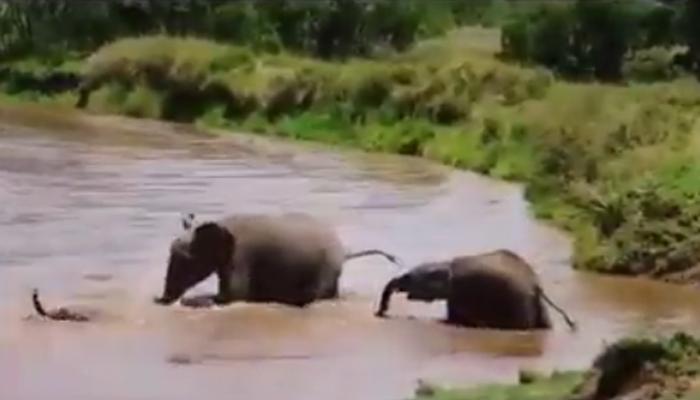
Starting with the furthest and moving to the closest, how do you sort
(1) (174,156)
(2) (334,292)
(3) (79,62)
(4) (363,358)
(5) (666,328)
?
(3) (79,62)
(1) (174,156)
(2) (334,292)
(5) (666,328)
(4) (363,358)

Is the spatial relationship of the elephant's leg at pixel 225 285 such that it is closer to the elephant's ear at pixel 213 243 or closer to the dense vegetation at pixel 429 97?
the elephant's ear at pixel 213 243

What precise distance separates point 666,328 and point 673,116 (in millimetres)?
6348

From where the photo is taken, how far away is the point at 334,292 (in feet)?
38.6

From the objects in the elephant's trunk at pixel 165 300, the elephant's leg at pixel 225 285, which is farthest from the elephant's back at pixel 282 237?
the elephant's trunk at pixel 165 300

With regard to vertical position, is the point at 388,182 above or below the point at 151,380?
below

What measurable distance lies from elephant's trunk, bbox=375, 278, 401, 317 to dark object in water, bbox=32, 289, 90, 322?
1676 mm

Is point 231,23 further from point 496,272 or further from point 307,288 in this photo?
point 496,272

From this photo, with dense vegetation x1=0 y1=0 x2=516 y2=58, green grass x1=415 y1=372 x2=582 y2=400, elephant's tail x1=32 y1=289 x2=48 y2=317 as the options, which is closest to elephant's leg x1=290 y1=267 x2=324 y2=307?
elephant's tail x1=32 y1=289 x2=48 y2=317

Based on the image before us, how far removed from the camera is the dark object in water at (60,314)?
420 inches

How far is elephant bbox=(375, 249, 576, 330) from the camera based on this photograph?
1095 cm

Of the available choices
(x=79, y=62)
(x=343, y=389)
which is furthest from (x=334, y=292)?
(x=79, y=62)

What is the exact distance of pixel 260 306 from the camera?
11.4m

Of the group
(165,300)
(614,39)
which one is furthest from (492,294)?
(614,39)

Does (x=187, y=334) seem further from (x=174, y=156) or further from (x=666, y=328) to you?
(x=174, y=156)
